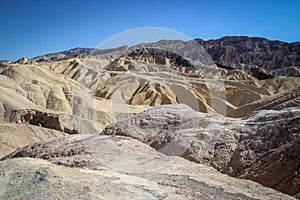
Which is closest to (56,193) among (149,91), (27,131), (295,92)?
(295,92)

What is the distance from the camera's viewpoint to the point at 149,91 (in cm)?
3872

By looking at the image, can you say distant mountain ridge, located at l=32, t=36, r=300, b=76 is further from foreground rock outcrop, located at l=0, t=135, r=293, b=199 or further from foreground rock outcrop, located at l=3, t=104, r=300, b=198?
foreground rock outcrop, located at l=0, t=135, r=293, b=199

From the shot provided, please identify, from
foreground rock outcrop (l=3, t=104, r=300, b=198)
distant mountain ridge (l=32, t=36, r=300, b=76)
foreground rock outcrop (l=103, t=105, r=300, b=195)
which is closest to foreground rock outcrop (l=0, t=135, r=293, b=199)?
foreground rock outcrop (l=3, t=104, r=300, b=198)

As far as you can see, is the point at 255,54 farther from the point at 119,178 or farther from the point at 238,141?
the point at 119,178

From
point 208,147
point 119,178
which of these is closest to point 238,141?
point 208,147

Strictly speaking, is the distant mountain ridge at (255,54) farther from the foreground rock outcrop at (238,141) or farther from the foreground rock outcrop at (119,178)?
the foreground rock outcrop at (119,178)

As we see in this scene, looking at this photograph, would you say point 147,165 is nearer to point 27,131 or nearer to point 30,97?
point 27,131

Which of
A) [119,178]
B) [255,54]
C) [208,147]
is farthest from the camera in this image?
[255,54]

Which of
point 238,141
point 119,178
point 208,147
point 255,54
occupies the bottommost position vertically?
point 119,178

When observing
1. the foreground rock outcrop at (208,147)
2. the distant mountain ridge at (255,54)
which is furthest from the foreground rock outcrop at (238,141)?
the distant mountain ridge at (255,54)

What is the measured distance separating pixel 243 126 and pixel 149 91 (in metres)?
29.9

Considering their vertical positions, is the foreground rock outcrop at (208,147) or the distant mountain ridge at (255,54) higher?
the distant mountain ridge at (255,54)

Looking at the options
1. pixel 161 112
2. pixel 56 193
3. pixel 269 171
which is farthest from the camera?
pixel 161 112

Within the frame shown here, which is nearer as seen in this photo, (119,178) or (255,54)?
(119,178)
